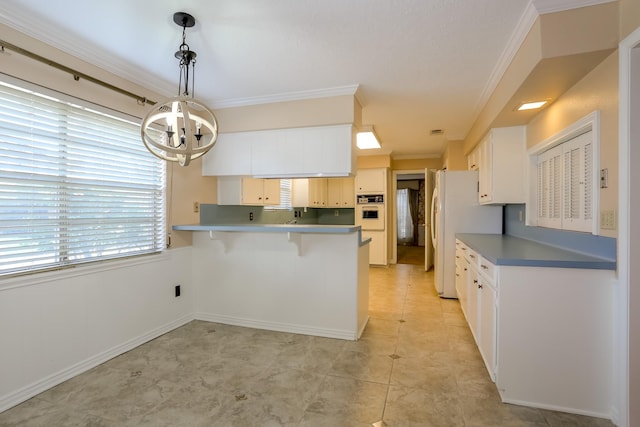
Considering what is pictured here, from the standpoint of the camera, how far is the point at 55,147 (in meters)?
2.17

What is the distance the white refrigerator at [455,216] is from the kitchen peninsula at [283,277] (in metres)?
1.58

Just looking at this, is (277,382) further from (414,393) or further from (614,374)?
(614,374)

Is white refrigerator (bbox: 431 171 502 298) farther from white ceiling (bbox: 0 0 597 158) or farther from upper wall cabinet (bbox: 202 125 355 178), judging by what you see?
upper wall cabinet (bbox: 202 125 355 178)

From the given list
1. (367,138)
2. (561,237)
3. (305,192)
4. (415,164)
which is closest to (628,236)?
(561,237)

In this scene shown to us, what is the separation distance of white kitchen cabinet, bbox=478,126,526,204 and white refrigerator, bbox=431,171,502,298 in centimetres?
89

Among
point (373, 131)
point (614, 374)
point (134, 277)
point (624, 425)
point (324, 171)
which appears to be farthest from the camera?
point (373, 131)

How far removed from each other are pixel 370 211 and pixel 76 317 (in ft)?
17.2

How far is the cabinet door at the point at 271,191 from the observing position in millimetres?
4308

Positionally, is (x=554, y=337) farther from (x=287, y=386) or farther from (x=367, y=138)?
(x=367, y=138)

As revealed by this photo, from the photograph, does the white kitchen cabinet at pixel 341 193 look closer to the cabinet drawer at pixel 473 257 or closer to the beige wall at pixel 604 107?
the cabinet drawer at pixel 473 257

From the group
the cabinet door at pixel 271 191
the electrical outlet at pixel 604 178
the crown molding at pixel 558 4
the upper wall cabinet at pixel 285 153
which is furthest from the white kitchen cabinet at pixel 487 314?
the cabinet door at pixel 271 191

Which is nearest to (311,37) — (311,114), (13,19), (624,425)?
(311,114)

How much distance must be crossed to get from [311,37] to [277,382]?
2449 mm

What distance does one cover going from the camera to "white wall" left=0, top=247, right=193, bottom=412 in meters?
1.96
